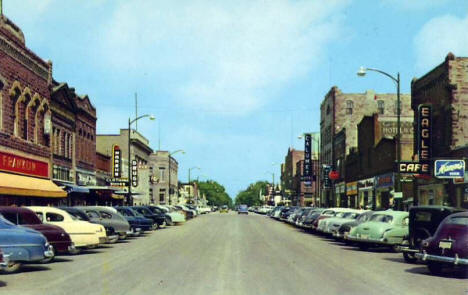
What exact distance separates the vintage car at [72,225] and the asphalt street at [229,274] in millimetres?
497

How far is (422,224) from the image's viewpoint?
18.6 metres

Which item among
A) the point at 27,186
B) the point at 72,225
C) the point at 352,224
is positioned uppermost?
the point at 27,186

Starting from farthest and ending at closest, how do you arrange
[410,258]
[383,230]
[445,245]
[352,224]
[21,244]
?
[352,224]
[383,230]
[410,258]
[445,245]
[21,244]

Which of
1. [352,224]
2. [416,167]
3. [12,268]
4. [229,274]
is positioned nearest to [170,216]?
[416,167]

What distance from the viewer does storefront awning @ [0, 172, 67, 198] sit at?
104ft

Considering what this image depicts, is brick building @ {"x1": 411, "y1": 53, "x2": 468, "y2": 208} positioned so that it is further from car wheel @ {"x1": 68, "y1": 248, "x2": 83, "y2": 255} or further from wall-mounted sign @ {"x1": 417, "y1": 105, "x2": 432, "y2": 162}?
car wheel @ {"x1": 68, "y1": 248, "x2": 83, "y2": 255}

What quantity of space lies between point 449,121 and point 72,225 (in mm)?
25910

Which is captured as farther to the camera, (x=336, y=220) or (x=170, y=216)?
(x=170, y=216)

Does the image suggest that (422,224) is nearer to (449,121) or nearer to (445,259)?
(445,259)

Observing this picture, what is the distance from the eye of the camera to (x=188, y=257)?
19156mm

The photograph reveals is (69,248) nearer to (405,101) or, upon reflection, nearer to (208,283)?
(208,283)

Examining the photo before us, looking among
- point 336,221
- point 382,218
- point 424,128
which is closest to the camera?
point 382,218

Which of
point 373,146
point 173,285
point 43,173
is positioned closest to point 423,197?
point 373,146

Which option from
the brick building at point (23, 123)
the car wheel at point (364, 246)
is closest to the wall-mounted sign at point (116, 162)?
the brick building at point (23, 123)
